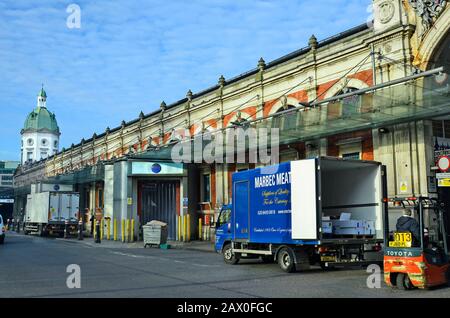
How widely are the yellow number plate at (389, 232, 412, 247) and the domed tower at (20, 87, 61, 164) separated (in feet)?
364

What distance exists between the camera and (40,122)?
378 ft

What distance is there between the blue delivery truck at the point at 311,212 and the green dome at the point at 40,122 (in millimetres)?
106609

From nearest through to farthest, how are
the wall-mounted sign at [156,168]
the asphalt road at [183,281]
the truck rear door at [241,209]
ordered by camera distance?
the asphalt road at [183,281], the truck rear door at [241,209], the wall-mounted sign at [156,168]

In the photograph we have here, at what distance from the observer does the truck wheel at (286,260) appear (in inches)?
563

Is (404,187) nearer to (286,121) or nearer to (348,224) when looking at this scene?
(348,224)

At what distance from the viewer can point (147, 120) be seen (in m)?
41.0

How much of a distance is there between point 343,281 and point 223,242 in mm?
6699

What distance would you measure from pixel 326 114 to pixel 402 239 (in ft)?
30.4

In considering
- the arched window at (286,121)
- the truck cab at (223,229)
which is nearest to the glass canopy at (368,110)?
the arched window at (286,121)

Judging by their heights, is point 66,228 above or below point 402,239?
below

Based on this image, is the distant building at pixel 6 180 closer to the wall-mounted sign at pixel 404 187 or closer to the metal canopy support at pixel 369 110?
the metal canopy support at pixel 369 110

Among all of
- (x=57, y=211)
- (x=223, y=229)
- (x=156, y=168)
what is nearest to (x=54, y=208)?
(x=57, y=211)
